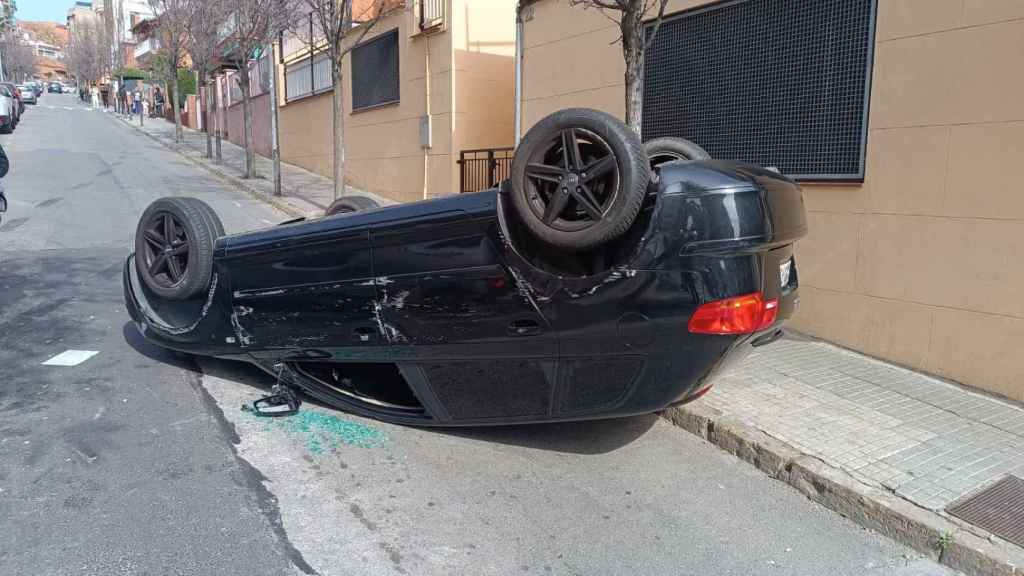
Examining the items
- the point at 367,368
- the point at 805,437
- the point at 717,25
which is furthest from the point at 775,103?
the point at 367,368

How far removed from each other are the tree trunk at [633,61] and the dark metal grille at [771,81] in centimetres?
157

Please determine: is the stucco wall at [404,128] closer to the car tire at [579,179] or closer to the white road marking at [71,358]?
the white road marking at [71,358]

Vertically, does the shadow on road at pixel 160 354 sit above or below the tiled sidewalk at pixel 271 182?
below

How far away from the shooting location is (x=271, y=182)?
1889 centimetres

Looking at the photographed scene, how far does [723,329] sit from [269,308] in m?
2.97

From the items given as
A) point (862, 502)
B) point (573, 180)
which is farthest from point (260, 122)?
point (862, 502)

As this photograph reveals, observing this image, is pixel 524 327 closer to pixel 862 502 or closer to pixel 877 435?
pixel 862 502

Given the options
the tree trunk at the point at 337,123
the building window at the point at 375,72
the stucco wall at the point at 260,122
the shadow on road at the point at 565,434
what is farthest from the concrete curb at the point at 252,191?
the shadow on road at the point at 565,434

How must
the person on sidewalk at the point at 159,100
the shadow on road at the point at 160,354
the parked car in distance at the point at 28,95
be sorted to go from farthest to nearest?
the parked car in distance at the point at 28,95 < the person on sidewalk at the point at 159,100 < the shadow on road at the point at 160,354

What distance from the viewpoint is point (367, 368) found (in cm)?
482

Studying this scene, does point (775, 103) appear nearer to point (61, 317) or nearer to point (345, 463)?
point (345, 463)

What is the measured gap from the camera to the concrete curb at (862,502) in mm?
3188

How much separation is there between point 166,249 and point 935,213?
6.14m

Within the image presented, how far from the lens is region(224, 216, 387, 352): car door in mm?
4203
